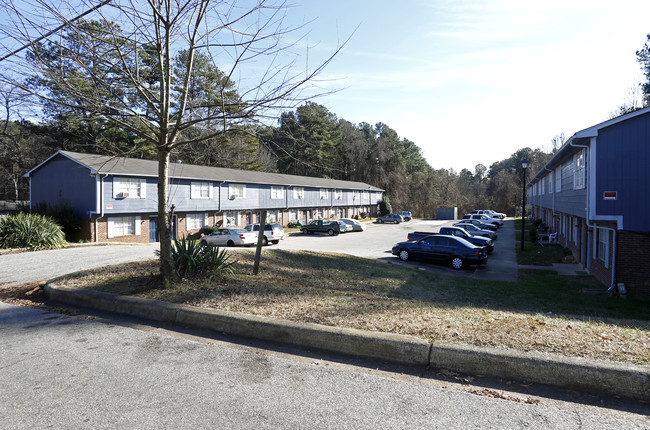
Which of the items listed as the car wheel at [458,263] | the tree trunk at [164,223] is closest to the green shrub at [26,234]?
the tree trunk at [164,223]

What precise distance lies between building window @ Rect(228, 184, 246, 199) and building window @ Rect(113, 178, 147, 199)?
8309 mm

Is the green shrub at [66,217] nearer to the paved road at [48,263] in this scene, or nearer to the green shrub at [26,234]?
the green shrub at [26,234]

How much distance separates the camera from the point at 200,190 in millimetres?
31250

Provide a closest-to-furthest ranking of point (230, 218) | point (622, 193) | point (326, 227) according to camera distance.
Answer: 1. point (622, 193)
2. point (230, 218)
3. point (326, 227)

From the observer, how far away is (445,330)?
17.1 feet

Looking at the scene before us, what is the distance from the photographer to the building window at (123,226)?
26142mm

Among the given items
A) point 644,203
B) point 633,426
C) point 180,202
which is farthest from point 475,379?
point 180,202

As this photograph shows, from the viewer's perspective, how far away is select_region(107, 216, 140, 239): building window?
26142mm

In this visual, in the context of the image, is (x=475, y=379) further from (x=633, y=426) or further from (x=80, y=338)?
(x=80, y=338)

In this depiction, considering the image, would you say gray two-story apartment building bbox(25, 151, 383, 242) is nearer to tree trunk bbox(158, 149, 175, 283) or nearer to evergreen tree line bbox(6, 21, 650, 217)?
evergreen tree line bbox(6, 21, 650, 217)

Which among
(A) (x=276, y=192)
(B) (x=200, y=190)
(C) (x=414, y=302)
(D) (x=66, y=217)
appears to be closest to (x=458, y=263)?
(C) (x=414, y=302)

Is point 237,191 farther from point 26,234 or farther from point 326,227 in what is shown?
point 26,234

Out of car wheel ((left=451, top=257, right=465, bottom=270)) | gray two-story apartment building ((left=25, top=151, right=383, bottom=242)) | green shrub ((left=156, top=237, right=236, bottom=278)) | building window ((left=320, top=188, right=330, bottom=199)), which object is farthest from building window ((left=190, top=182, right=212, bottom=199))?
green shrub ((left=156, top=237, right=236, bottom=278))

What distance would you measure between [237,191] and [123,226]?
10.6 m
